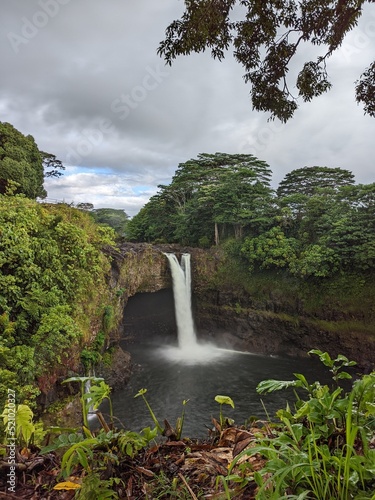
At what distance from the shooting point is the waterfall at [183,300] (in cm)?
1920

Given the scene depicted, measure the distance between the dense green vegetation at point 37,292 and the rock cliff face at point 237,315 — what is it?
5.16 m

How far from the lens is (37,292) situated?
6.66 meters

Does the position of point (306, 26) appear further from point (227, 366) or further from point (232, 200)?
point (232, 200)

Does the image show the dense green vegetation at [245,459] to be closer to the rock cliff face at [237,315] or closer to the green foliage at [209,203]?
the rock cliff face at [237,315]

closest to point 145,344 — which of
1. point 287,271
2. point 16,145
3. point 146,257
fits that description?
point 146,257

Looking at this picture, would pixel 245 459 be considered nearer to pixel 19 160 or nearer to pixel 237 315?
pixel 237 315

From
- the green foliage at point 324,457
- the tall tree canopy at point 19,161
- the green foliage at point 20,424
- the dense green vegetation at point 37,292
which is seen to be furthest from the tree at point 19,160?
the green foliage at point 324,457

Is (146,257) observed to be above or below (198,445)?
above

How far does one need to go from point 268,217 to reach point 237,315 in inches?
249

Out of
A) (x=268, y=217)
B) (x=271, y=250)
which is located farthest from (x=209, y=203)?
(x=271, y=250)

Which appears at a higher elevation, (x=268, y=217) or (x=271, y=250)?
(x=268, y=217)

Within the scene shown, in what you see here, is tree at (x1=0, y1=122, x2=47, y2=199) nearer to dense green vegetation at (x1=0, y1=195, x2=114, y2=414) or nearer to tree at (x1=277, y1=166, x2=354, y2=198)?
dense green vegetation at (x1=0, y1=195, x2=114, y2=414)

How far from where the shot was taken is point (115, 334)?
12.5 m

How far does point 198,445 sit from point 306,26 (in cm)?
509
